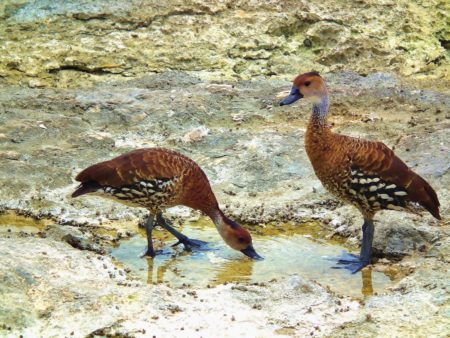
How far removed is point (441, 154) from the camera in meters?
9.45

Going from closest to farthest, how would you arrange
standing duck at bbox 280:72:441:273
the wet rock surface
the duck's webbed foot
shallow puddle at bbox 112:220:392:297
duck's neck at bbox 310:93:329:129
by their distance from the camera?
the wet rock surface, shallow puddle at bbox 112:220:392:297, standing duck at bbox 280:72:441:273, duck's neck at bbox 310:93:329:129, the duck's webbed foot

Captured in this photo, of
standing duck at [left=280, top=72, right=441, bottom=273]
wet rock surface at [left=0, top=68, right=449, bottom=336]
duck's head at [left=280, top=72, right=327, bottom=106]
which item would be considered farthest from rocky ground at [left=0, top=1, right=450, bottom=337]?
duck's head at [left=280, top=72, right=327, bottom=106]

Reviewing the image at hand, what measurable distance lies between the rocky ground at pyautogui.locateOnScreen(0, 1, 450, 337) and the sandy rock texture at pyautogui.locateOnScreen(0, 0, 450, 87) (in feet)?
0.07

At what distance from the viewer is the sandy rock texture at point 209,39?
12023 millimetres

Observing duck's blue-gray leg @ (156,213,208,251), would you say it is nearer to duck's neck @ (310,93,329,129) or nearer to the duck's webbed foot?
the duck's webbed foot

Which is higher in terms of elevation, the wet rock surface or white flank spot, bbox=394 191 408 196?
white flank spot, bbox=394 191 408 196

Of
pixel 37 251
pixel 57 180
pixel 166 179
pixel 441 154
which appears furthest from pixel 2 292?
pixel 441 154

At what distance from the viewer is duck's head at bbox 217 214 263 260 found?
7953 millimetres

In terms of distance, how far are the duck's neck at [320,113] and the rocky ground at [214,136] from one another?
1097 millimetres

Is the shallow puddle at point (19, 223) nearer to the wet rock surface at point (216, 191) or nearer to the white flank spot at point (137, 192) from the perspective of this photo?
the wet rock surface at point (216, 191)

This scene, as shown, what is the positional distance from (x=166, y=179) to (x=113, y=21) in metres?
5.08

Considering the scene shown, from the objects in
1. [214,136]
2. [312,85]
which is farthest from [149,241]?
[214,136]

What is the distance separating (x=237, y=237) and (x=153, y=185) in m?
0.83

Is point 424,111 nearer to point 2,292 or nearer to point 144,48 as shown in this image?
point 144,48
